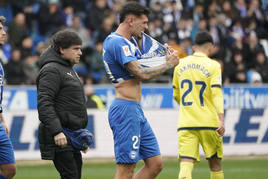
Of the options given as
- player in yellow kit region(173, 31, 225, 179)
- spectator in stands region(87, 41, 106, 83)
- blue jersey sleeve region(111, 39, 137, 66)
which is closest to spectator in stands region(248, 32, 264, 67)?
spectator in stands region(87, 41, 106, 83)

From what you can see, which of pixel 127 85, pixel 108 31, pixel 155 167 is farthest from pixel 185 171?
pixel 108 31

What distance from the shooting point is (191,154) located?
882cm

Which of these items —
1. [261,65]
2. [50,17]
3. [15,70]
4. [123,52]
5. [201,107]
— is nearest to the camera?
[123,52]

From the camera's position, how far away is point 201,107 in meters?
9.07

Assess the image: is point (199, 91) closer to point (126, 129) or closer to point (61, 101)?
point (126, 129)

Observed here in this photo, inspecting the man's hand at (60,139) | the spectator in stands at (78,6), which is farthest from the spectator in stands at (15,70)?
the man's hand at (60,139)

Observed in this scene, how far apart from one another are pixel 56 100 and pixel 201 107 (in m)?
2.64

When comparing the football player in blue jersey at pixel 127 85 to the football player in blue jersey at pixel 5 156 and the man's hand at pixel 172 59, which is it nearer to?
the man's hand at pixel 172 59

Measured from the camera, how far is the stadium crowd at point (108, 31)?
18.2 metres

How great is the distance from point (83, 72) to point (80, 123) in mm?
11579

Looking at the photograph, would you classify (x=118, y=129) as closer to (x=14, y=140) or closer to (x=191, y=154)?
(x=191, y=154)

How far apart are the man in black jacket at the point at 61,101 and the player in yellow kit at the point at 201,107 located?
2188 mm

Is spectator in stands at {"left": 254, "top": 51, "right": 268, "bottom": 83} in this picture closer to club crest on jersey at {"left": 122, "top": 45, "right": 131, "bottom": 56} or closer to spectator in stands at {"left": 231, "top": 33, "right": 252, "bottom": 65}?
spectator in stands at {"left": 231, "top": 33, "right": 252, "bottom": 65}

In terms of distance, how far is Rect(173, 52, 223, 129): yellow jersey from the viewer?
9.02 metres
